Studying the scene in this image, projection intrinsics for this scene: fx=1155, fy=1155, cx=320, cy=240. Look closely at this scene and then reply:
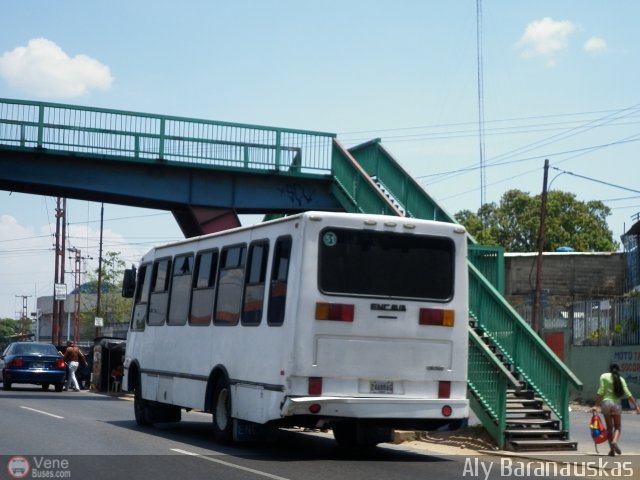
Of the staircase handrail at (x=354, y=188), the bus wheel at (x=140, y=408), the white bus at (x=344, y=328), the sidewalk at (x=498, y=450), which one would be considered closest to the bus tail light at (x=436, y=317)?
the white bus at (x=344, y=328)

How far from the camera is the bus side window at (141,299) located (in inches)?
819

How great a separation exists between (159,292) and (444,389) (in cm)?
664

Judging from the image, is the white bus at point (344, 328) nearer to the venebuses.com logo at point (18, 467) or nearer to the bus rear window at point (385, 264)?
the bus rear window at point (385, 264)

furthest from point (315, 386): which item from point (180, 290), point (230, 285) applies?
point (180, 290)

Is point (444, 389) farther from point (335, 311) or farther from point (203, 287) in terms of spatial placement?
point (203, 287)

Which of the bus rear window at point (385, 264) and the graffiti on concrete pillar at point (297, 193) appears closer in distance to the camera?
the bus rear window at point (385, 264)

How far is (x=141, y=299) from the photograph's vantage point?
21125 mm

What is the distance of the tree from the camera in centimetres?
9181

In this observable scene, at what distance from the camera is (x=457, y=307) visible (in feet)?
51.2

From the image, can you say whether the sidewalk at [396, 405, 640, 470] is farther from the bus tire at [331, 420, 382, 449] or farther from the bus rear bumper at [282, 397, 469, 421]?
the bus rear bumper at [282, 397, 469, 421]

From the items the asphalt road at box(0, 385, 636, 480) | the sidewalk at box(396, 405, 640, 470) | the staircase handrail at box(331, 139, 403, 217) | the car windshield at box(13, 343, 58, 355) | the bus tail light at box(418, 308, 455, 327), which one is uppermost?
the staircase handrail at box(331, 139, 403, 217)

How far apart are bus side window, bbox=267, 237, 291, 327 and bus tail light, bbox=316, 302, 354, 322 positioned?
53 centimetres

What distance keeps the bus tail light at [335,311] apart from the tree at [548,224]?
76405 millimetres

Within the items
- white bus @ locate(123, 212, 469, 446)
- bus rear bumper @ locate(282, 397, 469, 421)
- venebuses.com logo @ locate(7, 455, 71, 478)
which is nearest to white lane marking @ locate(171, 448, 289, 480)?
white bus @ locate(123, 212, 469, 446)
